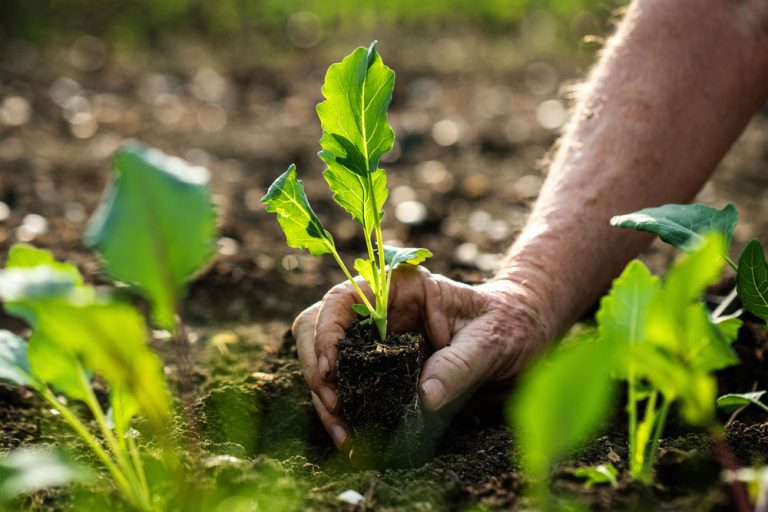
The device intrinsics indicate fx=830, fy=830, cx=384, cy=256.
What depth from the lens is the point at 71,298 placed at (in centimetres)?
85

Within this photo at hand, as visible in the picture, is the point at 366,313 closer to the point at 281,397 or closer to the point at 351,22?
the point at 281,397

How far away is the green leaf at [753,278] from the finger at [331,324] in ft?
2.16

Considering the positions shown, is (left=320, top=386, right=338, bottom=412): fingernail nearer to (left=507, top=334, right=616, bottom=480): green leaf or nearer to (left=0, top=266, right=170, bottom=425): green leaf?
(left=0, top=266, right=170, bottom=425): green leaf

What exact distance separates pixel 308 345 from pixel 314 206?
75.5 inches

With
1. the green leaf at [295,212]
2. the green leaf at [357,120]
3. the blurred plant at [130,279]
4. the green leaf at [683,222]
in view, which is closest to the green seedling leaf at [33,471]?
the blurred plant at [130,279]

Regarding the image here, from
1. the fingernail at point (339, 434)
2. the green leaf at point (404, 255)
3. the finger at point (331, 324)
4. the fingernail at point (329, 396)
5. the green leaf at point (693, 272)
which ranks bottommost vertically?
the fingernail at point (339, 434)

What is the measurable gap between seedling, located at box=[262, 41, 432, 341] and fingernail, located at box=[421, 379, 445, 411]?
0.13 m

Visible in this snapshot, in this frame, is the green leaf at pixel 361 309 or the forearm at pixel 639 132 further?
the forearm at pixel 639 132

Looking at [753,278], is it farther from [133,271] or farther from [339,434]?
[133,271]

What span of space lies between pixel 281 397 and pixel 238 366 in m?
0.28

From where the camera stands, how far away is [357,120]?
4.29 feet

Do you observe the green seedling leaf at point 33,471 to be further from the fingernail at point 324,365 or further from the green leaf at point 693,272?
the green leaf at point 693,272

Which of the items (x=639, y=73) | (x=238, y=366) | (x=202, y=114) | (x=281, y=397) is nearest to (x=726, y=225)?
(x=639, y=73)

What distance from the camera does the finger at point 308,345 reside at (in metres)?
1.52
